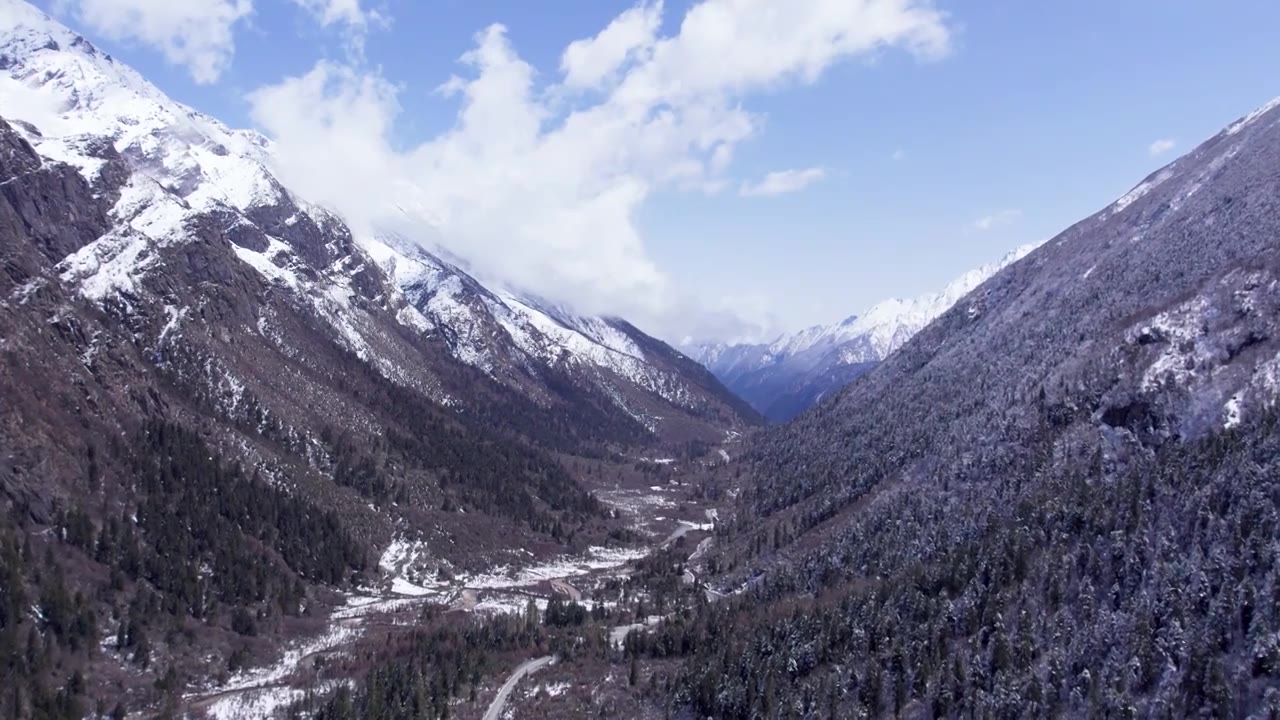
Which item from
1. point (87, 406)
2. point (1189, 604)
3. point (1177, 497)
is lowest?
point (1189, 604)

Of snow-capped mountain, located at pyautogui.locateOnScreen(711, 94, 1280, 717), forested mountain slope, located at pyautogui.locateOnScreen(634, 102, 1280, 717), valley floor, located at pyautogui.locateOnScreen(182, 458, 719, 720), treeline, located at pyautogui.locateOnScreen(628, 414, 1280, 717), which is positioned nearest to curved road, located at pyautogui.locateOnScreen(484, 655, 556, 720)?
valley floor, located at pyautogui.locateOnScreen(182, 458, 719, 720)

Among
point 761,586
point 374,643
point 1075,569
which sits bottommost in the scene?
point 1075,569

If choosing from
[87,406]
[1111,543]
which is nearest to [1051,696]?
[1111,543]

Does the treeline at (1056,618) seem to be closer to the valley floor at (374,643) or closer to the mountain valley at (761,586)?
the mountain valley at (761,586)

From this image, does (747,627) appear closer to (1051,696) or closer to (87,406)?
(1051,696)

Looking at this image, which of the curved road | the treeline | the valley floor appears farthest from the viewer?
the valley floor

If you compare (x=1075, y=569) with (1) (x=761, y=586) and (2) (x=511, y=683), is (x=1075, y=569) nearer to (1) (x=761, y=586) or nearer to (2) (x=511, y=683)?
(1) (x=761, y=586)

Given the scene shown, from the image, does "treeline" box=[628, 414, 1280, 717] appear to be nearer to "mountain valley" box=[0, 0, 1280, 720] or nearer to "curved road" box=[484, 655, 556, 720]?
"mountain valley" box=[0, 0, 1280, 720]

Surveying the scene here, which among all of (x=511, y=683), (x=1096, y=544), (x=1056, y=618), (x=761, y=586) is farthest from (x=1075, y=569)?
(x=511, y=683)
